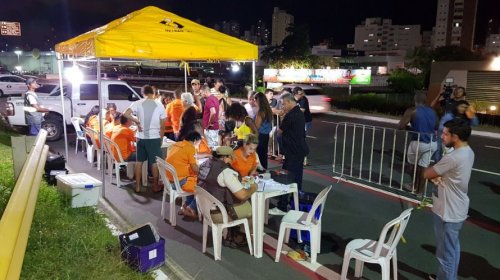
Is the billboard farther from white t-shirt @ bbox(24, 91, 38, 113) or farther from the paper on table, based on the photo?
the paper on table

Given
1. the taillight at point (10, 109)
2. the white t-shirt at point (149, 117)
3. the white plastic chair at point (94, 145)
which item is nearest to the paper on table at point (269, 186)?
the white t-shirt at point (149, 117)

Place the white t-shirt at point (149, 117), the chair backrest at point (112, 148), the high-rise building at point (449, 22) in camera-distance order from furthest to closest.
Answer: the high-rise building at point (449, 22) → the chair backrest at point (112, 148) → the white t-shirt at point (149, 117)

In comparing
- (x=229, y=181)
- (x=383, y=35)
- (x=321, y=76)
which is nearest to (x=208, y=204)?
(x=229, y=181)

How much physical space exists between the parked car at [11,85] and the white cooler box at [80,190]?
2435 cm

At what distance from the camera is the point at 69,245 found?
173 inches

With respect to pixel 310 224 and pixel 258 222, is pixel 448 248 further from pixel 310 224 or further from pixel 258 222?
pixel 258 222

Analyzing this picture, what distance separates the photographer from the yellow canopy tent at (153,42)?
21.4ft

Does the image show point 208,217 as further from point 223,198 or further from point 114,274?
point 114,274

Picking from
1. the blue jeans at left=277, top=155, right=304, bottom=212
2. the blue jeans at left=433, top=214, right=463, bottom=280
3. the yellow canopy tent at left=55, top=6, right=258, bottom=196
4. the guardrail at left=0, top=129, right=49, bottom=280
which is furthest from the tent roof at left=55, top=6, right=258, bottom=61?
the blue jeans at left=433, top=214, right=463, bottom=280

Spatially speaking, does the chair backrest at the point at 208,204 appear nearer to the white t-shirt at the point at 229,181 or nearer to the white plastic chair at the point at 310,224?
the white t-shirt at the point at 229,181

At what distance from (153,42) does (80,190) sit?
282cm

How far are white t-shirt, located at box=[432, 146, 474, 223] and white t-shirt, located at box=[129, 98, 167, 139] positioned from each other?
4.63 meters

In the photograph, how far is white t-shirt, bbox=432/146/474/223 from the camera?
3686 millimetres

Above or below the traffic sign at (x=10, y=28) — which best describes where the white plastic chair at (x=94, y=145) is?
below
